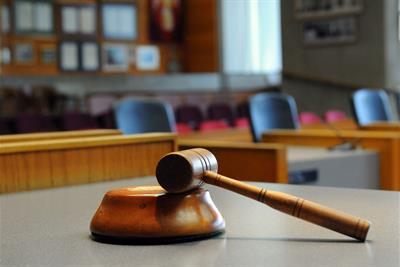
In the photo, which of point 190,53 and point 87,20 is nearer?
point 87,20

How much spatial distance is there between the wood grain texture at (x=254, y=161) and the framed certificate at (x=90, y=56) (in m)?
7.93

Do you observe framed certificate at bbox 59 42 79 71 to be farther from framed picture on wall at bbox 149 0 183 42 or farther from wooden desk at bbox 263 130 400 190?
wooden desk at bbox 263 130 400 190

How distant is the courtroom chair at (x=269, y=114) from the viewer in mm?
4273

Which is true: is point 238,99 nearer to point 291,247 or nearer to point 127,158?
point 127,158

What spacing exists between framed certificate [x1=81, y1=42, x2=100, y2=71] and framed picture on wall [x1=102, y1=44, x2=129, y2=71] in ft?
0.55

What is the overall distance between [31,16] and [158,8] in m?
2.40

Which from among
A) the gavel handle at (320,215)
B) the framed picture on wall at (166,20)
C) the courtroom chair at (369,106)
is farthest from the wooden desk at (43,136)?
the framed picture on wall at (166,20)

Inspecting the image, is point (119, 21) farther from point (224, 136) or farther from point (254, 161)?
point (254, 161)

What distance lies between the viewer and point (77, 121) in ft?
26.8

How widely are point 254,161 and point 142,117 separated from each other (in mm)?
856

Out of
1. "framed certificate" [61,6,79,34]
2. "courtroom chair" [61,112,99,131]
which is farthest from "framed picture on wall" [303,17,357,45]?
"courtroom chair" [61,112,99,131]

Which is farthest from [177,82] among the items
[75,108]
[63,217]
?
[63,217]

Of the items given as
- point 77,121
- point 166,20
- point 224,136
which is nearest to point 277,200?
point 224,136

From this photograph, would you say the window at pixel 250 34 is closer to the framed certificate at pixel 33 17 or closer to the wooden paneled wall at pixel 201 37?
the wooden paneled wall at pixel 201 37
